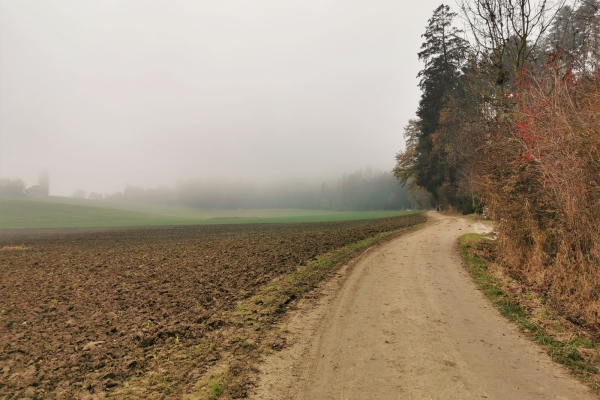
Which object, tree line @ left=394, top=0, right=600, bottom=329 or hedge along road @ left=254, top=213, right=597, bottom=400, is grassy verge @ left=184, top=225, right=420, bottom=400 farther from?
tree line @ left=394, top=0, right=600, bottom=329

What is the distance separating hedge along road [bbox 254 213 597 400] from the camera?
4660mm

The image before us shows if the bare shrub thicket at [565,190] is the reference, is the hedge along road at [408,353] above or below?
below

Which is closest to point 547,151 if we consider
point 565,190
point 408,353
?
point 565,190

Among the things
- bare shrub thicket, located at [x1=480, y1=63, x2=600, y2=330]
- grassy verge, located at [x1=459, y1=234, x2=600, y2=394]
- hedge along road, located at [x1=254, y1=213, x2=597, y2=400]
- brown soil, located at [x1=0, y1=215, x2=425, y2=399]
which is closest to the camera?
hedge along road, located at [x1=254, y1=213, x2=597, y2=400]

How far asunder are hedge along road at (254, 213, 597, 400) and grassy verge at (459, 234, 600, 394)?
0.80ft

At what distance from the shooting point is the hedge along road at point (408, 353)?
466 cm

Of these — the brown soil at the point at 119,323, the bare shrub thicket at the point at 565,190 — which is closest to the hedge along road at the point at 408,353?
the brown soil at the point at 119,323

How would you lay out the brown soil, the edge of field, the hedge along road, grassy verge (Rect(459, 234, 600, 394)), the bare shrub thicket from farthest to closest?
the bare shrub thicket → the brown soil → grassy verge (Rect(459, 234, 600, 394)) → the edge of field → the hedge along road

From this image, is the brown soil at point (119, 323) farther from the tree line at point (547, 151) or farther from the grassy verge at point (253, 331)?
the tree line at point (547, 151)

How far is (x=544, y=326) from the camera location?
6.90 meters

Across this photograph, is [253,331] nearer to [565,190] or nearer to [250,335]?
[250,335]

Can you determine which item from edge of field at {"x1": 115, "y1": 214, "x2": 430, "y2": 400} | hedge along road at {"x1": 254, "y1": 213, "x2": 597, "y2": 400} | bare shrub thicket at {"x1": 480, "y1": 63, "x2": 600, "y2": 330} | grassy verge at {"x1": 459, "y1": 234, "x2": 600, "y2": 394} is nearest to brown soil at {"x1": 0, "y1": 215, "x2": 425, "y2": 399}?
edge of field at {"x1": 115, "y1": 214, "x2": 430, "y2": 400}

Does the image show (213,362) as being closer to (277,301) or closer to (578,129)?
(277,301)

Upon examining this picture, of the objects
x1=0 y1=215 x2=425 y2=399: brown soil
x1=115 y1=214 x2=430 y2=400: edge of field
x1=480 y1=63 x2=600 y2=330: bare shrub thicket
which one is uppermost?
x1=480 y1=63 x2=600 y2=330: bare shrub thicket
